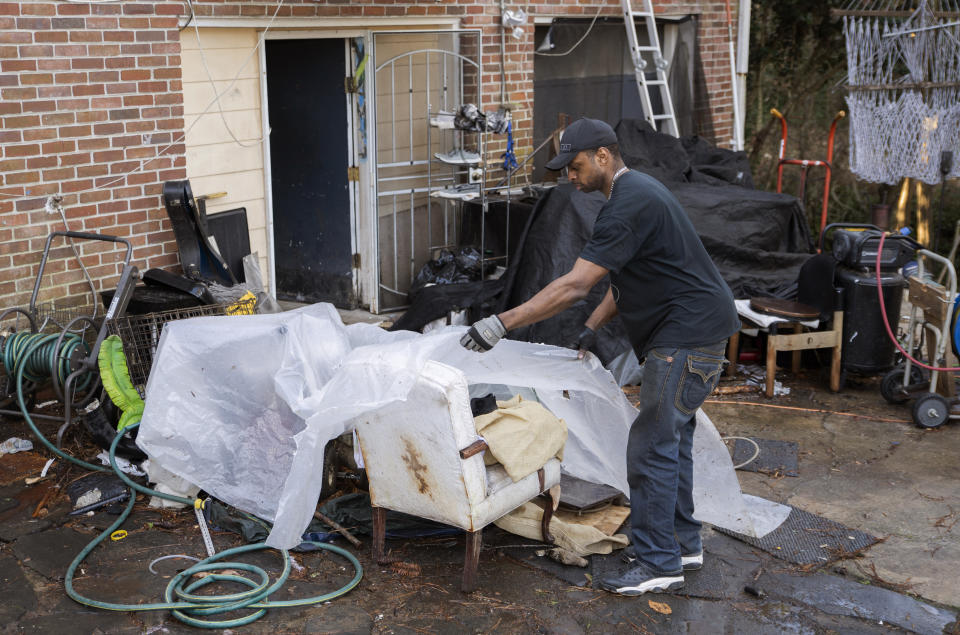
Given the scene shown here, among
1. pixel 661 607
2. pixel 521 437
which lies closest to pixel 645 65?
pixel 521 437

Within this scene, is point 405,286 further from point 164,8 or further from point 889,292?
point 889,292

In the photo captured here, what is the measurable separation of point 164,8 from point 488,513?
4.09m

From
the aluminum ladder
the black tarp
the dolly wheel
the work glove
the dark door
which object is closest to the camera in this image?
the work glove

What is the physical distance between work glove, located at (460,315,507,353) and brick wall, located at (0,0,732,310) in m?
3.31

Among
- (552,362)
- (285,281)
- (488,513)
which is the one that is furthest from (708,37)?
(488,513)

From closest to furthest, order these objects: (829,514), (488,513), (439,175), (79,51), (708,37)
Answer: (488,513) < (829,514) < (79,51) < (439,175) < (708,37)

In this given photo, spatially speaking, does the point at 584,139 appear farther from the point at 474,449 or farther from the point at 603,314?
the point at 474,449

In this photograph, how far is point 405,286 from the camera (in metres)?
8.53

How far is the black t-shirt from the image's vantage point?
13.3ft

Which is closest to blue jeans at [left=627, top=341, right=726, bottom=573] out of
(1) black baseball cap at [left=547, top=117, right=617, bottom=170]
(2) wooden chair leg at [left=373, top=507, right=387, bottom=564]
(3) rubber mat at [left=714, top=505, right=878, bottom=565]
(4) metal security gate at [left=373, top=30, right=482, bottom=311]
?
(3) rubber mat at [left=714, top=505, right=878, bottom=565]

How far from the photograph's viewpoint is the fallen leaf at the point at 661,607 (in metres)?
4.17

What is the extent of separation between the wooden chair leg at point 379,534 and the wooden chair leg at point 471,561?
0.44 metres

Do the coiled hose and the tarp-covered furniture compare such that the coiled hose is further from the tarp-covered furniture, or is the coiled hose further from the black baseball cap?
the black baseball cap

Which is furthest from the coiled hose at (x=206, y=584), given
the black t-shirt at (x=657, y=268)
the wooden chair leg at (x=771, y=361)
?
the wooden chair leg at (x=771, y=361)
